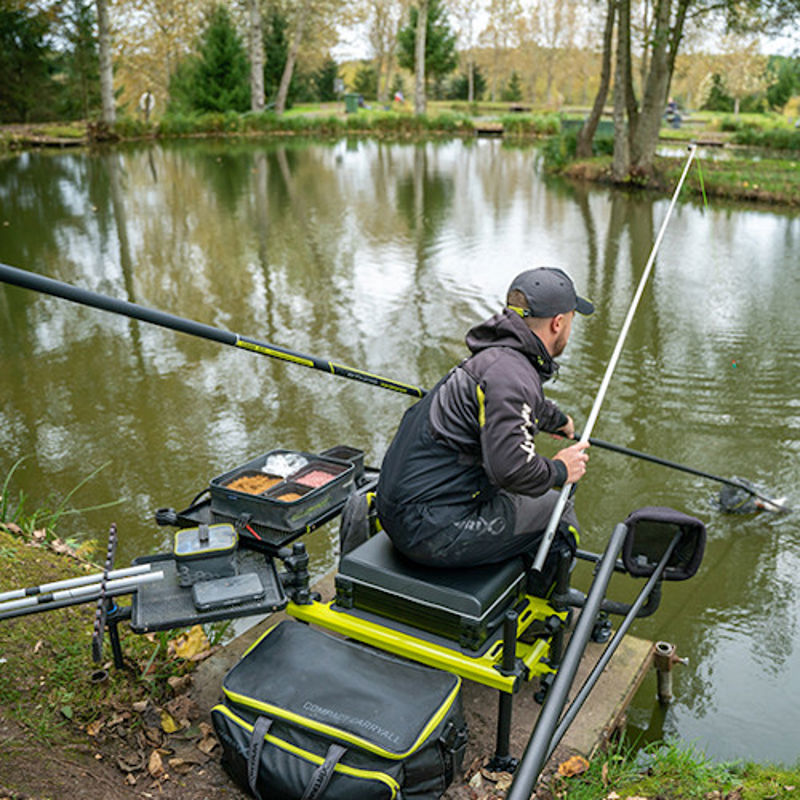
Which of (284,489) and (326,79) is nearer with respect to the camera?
(284,489)

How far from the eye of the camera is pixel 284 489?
3.49 meters

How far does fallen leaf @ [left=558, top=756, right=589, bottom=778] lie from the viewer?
2.53m

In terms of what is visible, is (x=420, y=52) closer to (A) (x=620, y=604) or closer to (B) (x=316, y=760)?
(A) (x=620, y=604)

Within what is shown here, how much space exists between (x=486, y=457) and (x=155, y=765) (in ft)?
4.37

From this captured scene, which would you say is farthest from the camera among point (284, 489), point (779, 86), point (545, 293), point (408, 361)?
point (779, 86)

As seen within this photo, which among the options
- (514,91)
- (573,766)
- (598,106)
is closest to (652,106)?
(598,106)

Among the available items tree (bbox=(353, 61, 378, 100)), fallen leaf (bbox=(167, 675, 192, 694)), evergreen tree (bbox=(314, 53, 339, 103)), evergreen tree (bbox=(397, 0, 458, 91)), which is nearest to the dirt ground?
fallen leaf (bbox=(167, 675, 192, 694))

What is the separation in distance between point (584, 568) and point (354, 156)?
74.5 ft

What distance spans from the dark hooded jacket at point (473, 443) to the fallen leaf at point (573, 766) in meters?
0.80

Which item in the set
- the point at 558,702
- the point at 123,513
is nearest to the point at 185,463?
the point at 123,513

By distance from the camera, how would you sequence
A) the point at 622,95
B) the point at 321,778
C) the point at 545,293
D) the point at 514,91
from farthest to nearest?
the point at 514,91 < the point at 622,95 < the point at 545,293 < the point at 321,778

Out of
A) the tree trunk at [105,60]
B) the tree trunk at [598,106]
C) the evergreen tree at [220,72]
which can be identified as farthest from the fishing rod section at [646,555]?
the evergreen tree at [220,72]

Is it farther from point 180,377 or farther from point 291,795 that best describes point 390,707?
point 180,377

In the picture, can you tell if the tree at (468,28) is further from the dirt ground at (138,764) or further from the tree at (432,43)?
the dirt ground at (138,764)
